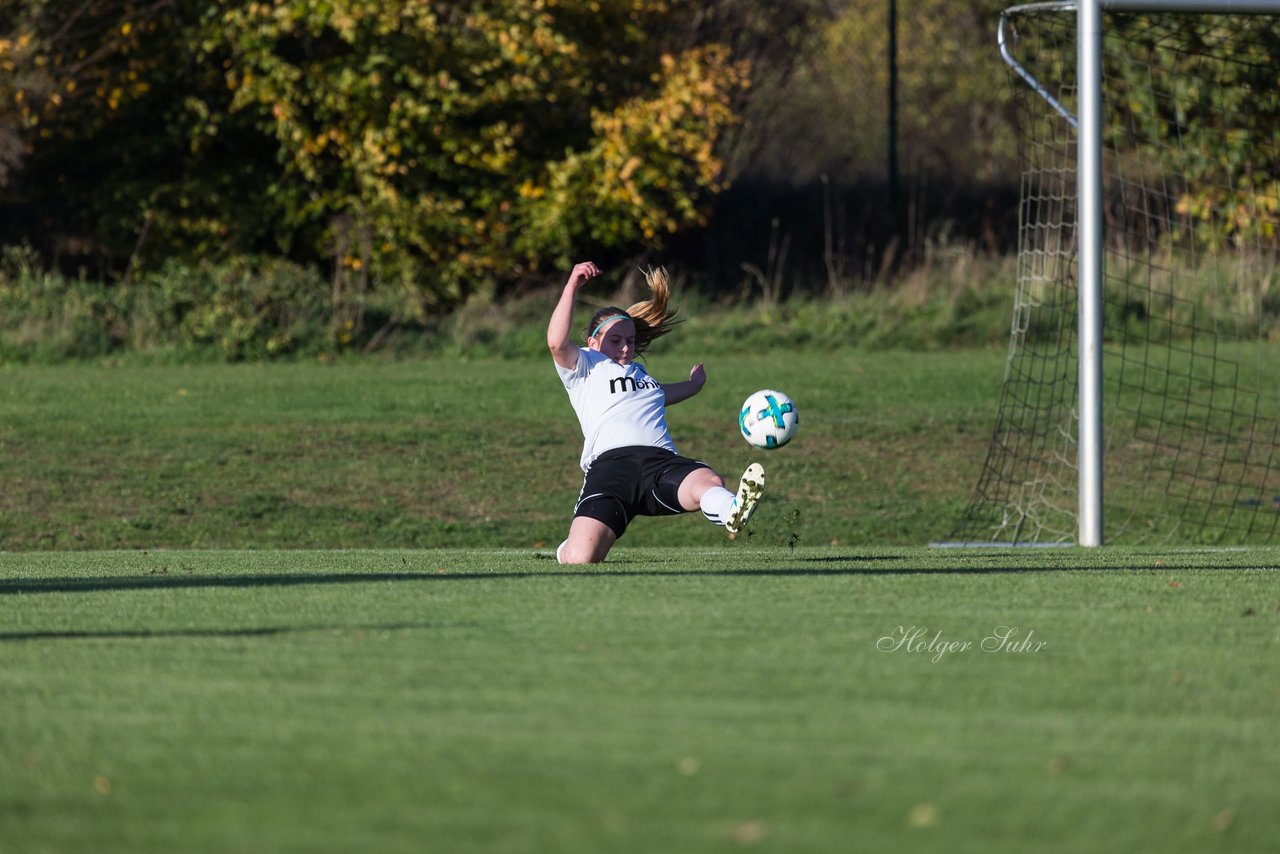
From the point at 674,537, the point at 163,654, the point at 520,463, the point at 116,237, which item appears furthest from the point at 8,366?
the point at 163,654

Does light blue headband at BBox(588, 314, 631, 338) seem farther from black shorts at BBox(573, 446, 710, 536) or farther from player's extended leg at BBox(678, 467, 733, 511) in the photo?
player's extended leg at BBox(678, 467, 733, 511)

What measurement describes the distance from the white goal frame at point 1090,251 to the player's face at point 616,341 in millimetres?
3261

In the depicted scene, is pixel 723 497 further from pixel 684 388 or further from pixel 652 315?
pixel 652 315

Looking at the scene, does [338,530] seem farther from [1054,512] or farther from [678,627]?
[678,627]

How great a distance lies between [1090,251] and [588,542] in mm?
4132

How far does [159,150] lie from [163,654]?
21167 millimetres

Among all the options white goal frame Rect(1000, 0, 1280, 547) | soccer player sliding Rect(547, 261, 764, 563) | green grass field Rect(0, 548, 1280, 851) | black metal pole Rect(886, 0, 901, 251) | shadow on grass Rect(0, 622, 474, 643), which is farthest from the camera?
black metal pole Rect(886, 0, 901, 251)

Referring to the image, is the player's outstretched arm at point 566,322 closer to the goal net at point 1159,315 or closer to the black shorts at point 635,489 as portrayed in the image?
the black shorts at point 635,489

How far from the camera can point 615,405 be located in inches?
339

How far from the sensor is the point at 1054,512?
45.1 ft

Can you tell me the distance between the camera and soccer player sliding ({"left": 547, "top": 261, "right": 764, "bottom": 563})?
8297mm

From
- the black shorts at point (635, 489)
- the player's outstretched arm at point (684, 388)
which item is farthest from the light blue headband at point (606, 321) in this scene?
the black shorts at point (635, 489)

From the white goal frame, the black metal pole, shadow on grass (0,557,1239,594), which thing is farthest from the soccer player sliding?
the black metal pole

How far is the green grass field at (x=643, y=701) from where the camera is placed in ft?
11.1
